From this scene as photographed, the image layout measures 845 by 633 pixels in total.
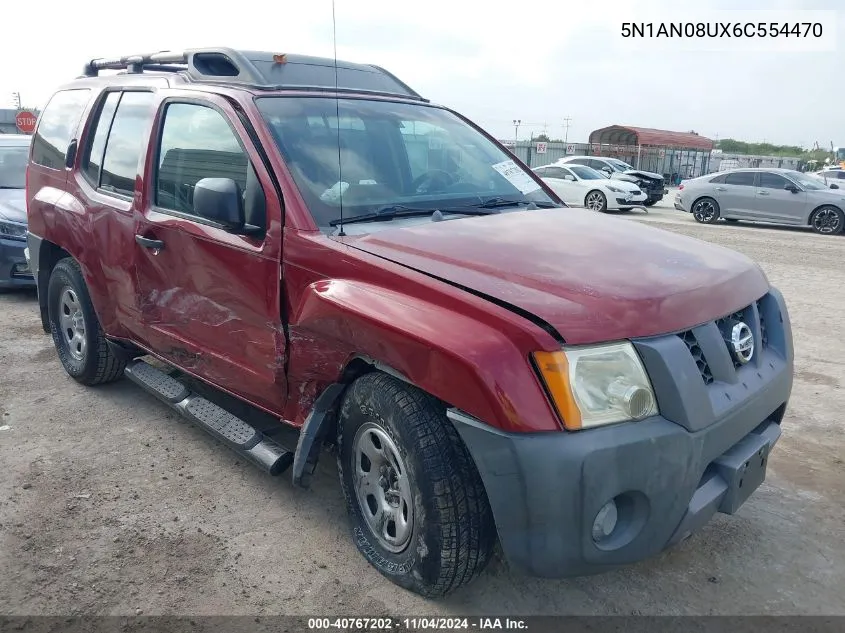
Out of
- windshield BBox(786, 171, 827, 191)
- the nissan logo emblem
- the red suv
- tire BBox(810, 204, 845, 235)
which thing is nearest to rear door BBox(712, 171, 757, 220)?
windshield BBox(786, 171, 827, 191)

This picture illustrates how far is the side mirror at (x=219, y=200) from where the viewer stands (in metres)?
2.84

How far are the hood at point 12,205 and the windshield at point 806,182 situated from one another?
597 inches

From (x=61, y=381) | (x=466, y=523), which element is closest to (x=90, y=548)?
(x=466, y=523)

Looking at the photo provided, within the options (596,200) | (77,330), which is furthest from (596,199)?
(77,330)

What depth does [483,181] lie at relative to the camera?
353 centimetres

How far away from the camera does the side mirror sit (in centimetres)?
284

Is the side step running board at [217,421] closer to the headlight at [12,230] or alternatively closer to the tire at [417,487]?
the tire at [417,487]

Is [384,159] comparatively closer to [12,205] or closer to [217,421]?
[217,421]

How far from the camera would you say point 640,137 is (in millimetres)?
39594

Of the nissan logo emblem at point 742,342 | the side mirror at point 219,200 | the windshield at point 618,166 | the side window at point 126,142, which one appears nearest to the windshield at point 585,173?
the windshield at point 618,166

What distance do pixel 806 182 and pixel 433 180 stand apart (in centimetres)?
1521

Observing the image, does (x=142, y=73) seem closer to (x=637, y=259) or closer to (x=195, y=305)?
(x=195, y=305)

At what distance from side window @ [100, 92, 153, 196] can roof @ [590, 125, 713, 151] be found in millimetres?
39001

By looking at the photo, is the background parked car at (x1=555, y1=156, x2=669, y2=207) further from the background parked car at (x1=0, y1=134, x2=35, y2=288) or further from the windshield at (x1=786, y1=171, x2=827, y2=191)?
the background parked car at (x1=0, y1=134, x2=35, y2=288)
